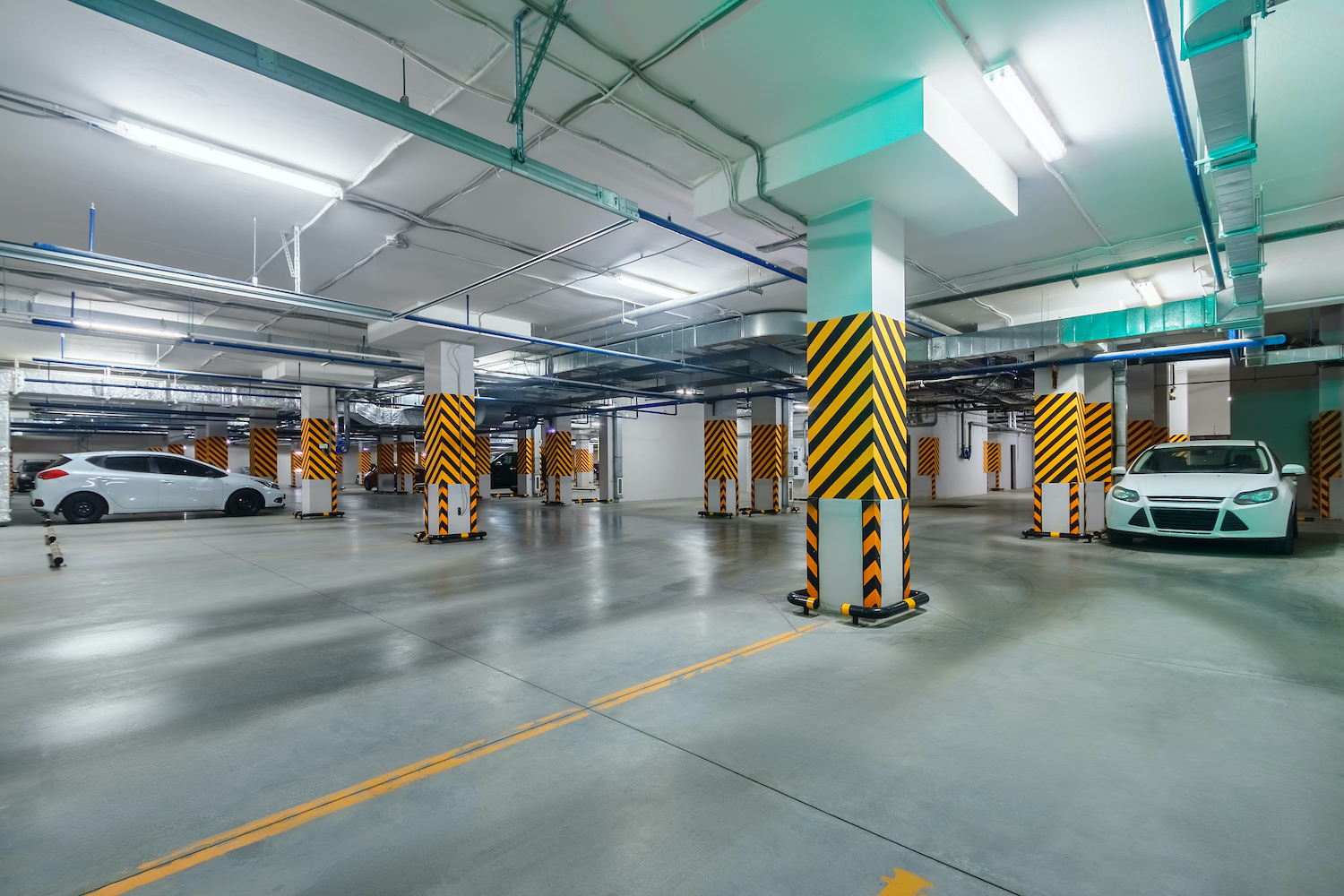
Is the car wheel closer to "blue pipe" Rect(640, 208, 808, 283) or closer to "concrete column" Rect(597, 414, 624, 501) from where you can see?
"concrete column" Rect(597, 414, 624, 501)

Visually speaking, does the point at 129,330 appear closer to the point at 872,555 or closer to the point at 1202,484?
the point at 872,555

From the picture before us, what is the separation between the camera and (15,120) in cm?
465

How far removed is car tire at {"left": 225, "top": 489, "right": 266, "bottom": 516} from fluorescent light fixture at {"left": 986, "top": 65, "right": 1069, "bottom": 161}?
1704 cm

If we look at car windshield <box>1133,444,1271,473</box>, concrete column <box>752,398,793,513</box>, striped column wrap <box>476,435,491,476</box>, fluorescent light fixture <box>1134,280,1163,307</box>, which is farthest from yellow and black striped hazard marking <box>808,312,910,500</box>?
striped column wrap <box>476,435,491,476</box>

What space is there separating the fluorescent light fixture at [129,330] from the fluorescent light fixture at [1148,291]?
14572 mm

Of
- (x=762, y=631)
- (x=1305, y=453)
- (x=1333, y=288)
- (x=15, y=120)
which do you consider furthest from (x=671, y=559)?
(x=1305, y=453)

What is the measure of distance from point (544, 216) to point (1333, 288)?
11680 mm

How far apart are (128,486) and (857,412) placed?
50.7 feet

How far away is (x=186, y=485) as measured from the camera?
13852mm

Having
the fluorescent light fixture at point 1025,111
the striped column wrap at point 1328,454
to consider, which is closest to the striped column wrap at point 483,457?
the fluorescent light fixture at point 1025,111

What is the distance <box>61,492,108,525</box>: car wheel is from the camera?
1274cm

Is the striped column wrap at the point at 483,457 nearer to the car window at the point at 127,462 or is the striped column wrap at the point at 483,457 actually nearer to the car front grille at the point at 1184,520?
the car window at the point at 127,462

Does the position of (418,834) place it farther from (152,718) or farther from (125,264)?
(125,264)

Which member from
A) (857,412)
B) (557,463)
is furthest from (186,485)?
(857,412)
